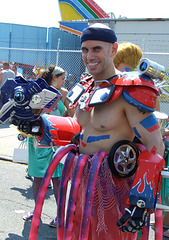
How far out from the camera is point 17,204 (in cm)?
467

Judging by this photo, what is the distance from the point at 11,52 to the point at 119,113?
56.9ft

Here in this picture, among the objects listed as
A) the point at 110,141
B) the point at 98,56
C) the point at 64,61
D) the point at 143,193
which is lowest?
the point at 143,193

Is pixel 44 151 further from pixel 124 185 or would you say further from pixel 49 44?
pixel 49 44

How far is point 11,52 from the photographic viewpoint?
1858cm

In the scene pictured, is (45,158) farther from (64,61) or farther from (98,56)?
(64,61)

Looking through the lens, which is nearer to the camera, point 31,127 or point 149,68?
point 149,68

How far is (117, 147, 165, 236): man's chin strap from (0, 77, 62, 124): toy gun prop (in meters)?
0.91

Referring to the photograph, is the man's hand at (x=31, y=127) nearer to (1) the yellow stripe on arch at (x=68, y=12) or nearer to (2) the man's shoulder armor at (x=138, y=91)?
(2) the man's shoulder armor at (x=138, y=91)

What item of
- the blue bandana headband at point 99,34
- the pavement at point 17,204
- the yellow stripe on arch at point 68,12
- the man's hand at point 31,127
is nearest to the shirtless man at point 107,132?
the blue bandana headband at point 99,34

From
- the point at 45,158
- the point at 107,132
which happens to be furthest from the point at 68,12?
the point at 107,132

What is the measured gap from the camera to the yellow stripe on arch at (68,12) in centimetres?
1466

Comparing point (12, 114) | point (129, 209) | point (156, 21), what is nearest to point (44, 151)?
point (12, 114)

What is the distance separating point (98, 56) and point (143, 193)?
90 centimetres

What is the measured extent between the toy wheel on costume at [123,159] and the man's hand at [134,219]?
26 centimetres
